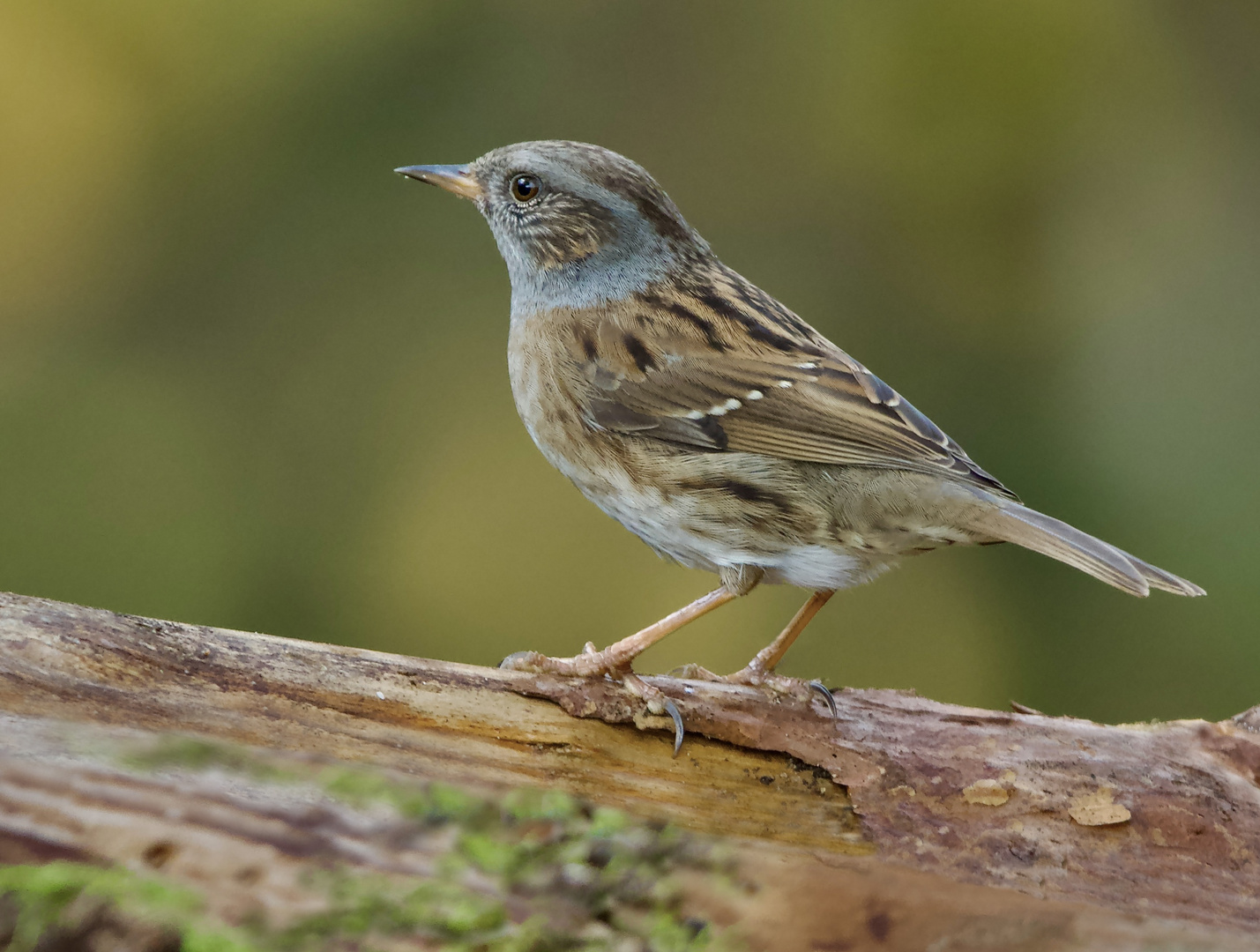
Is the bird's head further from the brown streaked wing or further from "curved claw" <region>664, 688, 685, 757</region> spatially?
"curved claw" <region>664, 688, 685, 757</region>

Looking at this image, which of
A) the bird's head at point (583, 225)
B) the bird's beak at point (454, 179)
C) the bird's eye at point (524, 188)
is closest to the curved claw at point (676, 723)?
the bird's head at point (583, 225)

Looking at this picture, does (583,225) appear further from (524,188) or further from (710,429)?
(710,429)

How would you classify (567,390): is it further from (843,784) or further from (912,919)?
(912,919)

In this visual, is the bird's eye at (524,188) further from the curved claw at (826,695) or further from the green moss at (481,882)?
the green moss at (481,882)

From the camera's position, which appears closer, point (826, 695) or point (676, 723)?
point (676, 723)

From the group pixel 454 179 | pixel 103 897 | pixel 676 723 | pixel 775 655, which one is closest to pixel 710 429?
pixel 775 655

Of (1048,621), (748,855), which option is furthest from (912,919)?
(1048,621)
